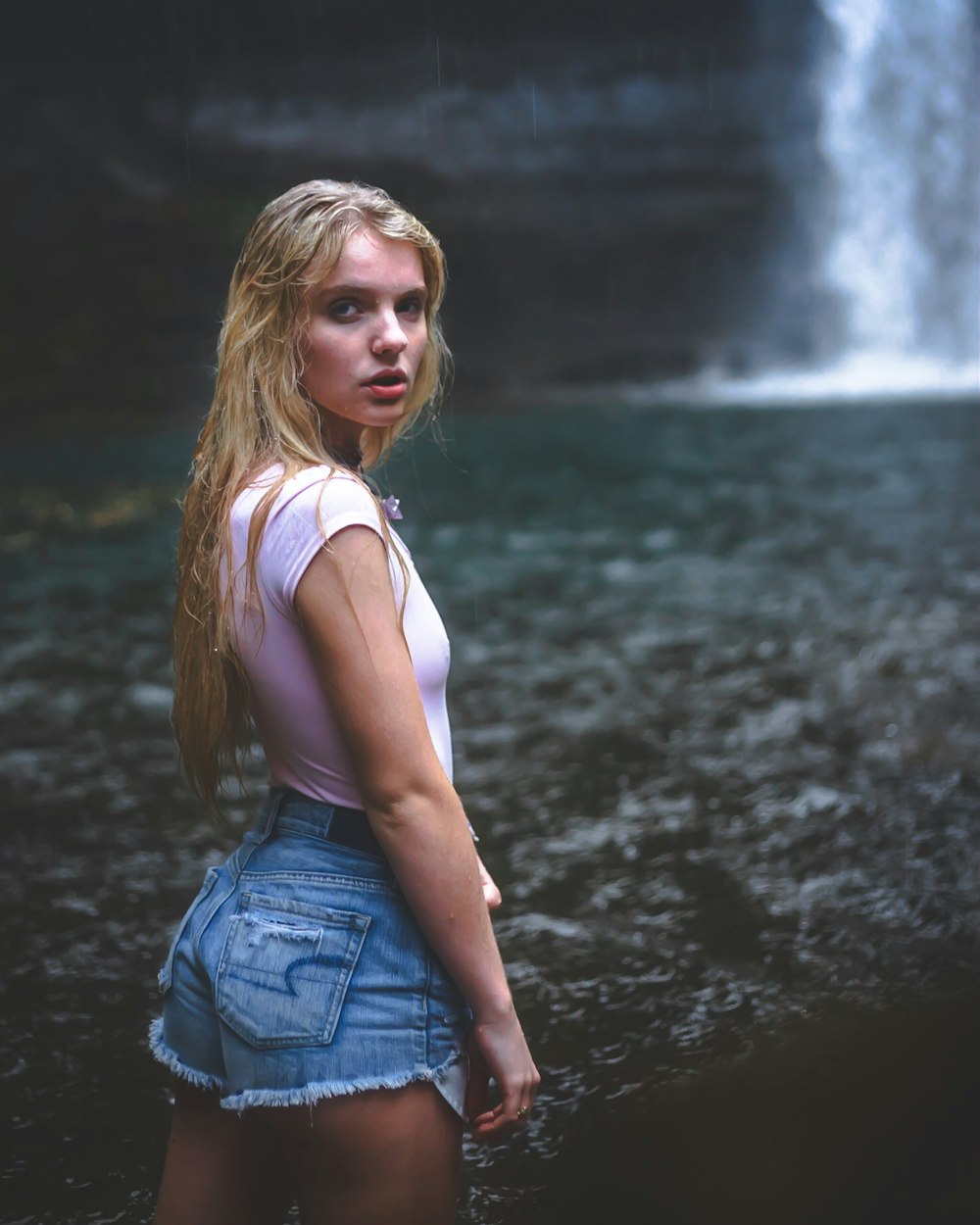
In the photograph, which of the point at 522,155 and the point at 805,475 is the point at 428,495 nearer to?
the point at 805,475

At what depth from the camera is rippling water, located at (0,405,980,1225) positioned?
3025 mm

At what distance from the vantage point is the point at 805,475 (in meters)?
12.7

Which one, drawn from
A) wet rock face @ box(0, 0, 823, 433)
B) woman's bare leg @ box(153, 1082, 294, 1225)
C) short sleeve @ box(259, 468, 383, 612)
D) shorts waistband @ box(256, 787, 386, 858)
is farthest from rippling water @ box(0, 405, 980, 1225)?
wet rock face @ box(0, 0, 823, 433)

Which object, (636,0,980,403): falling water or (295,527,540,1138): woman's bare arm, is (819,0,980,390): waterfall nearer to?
(636,0,980,403): falling water

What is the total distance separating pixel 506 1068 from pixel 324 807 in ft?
1.31

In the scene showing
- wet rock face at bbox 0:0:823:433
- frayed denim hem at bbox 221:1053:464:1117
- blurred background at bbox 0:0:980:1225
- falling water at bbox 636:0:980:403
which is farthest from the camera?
falling water at bbox 636:0:980:403

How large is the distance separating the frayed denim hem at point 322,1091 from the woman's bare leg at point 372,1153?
0.03 feet

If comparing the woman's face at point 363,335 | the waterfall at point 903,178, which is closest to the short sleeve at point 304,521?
the woman's face at point 363,335

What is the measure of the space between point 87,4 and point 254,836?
2309 cm

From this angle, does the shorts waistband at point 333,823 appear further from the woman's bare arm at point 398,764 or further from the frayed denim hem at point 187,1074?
the frayed denim hem at point 187,1074

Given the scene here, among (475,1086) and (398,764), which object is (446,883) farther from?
(475,1086)

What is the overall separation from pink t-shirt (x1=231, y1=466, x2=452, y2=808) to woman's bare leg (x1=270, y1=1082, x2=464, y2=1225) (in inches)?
14.4

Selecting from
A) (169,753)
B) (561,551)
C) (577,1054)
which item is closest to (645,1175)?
(577,1054)

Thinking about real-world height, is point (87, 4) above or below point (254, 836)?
above
